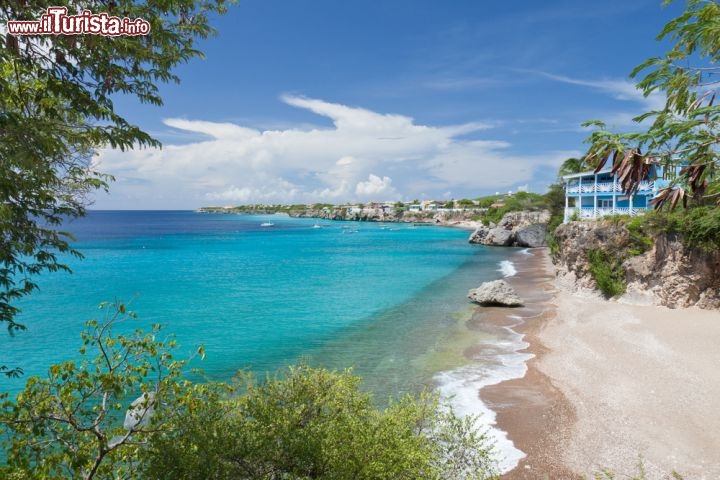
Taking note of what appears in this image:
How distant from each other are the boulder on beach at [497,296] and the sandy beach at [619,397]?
5858 millimetres

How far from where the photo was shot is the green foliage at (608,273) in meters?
28.9

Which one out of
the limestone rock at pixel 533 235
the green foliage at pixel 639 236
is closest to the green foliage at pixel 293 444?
the green foliage at pixel 639 236

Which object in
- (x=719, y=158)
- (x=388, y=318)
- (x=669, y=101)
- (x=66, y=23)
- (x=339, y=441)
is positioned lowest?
(x=388, y=318)

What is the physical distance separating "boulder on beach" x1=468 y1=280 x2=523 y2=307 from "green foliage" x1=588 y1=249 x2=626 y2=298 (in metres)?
5.83

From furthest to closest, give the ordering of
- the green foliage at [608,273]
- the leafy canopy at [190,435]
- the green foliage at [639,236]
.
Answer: the green foliage at [608,273], the green foliage at [639,236], the leafy canopy at [190,435]

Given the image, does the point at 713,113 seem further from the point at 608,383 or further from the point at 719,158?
the point at 608,383

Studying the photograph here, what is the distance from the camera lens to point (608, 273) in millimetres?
29484

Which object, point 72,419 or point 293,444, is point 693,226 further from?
point 72,419

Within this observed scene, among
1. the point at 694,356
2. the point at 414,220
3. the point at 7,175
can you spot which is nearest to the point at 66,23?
the point at 7,175

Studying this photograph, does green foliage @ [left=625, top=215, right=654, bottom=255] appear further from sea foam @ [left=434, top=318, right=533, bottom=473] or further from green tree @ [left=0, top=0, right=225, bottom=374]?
green tree @ [left=0, top=0, right=225, bottom=374]

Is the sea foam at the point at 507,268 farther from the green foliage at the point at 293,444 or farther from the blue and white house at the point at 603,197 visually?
the green foliage at the point at 293,444

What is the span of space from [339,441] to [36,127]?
22.3ft

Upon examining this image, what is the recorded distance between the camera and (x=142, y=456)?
6.27m

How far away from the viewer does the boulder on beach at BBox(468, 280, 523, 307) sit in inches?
1226
